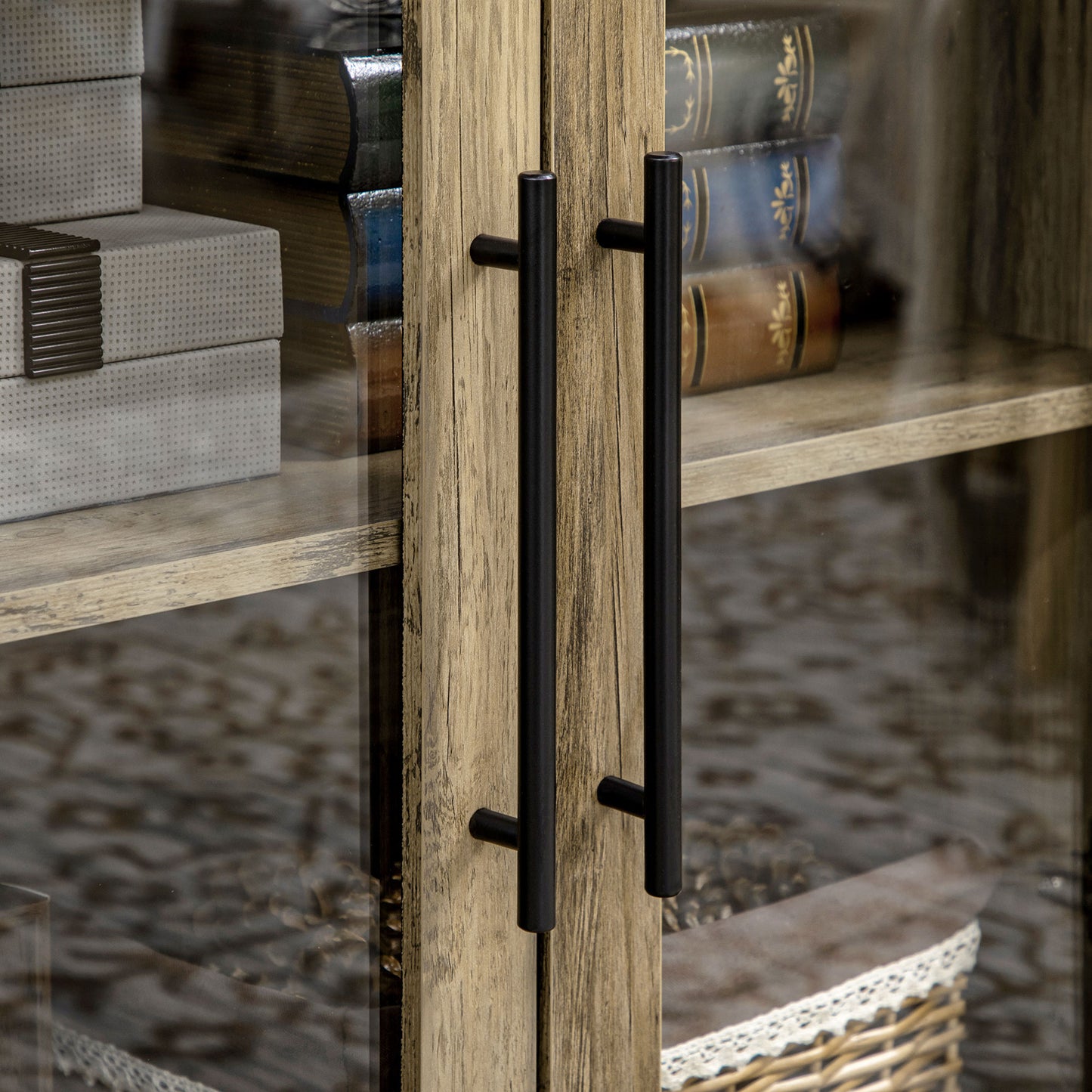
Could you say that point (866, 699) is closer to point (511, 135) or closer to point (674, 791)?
point (674, 791)

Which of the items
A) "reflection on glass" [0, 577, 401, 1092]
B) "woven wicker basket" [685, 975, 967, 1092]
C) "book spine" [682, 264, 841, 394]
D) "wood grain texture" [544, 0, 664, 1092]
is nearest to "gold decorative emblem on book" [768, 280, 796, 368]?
"book spine" [682, 264, 841, 394]

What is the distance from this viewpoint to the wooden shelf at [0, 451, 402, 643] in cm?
48

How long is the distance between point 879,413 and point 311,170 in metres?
0.30

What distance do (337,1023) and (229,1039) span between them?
5 centimetres

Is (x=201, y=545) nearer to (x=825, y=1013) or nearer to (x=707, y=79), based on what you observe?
(x=707, y=79)

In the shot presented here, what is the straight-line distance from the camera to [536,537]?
1.72 ft

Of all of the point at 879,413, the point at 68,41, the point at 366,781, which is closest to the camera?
the point at 68,41

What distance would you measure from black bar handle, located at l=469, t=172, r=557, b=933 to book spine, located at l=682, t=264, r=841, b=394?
0.13m

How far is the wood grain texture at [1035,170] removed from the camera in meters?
0.71

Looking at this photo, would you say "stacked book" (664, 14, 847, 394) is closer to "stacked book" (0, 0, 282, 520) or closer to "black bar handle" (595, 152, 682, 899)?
"black bar handle" (595, 152, 682, 899)

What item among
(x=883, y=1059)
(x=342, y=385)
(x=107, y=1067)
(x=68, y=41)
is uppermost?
(x=68, y=41)

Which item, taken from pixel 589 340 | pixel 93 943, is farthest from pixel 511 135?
pixel 93 943

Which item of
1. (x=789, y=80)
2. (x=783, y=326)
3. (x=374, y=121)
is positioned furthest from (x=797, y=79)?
(x=374, y=121)

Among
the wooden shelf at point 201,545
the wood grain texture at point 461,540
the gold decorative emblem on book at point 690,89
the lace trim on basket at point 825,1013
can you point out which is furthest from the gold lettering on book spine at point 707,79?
the lace trim on basket at point 825,1013
